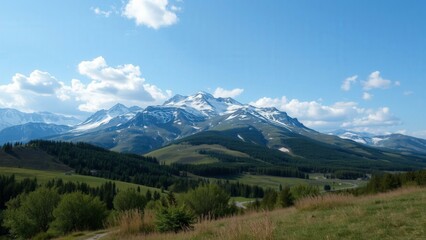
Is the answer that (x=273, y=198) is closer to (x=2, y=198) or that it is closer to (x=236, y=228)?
(x=236, y=228)

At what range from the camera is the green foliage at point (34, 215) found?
68.8 m

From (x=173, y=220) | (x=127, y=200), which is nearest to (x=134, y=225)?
(x=173, y=220)

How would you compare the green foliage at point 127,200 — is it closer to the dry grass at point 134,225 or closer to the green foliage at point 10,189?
the green foliage at point 10,189

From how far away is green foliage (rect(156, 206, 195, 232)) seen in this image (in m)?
16.6

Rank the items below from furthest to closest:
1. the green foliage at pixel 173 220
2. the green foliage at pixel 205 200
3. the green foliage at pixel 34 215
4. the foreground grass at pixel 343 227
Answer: the green foliage at pixel 34 215
the green foliage at pixel 205 200
the green foliage at pixel 173 220
the foreground grass at pixel 343 227

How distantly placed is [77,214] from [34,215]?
28617 mm

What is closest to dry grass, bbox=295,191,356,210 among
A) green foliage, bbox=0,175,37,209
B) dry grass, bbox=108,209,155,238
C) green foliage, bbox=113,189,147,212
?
dry grass, bbox=108,209,155,238

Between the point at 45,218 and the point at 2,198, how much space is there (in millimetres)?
67004

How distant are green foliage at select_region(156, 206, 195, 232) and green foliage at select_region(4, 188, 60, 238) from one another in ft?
197

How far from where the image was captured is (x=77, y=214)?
4769 centimetres

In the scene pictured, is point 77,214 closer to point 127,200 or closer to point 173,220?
point 173,220

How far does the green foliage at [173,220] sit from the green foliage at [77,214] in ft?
109

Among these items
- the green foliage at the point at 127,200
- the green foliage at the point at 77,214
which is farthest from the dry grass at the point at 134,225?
the green foliage at the point at 127,200

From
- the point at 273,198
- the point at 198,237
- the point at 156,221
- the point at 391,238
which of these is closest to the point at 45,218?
the point at 273,198
